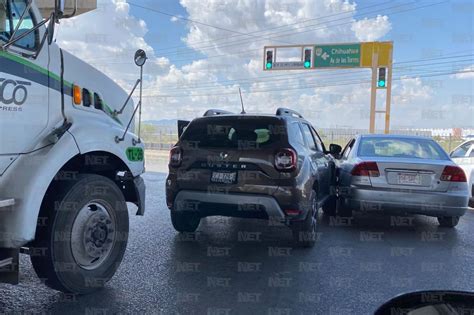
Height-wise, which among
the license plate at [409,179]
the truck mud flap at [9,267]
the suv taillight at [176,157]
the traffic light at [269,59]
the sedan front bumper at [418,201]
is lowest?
the truck mud flap at [9,267]

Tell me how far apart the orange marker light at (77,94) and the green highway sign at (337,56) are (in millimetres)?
17407

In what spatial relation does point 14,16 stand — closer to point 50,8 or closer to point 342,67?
point 50,8

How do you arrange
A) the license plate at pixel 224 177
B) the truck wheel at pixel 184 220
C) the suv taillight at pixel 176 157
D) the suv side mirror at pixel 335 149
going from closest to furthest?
the license plate at pixel 224 177 < the suv taillight at pixel 176 157 < the truck wheel at pixel 184 220 < the suv side mirror at pixel 335 149

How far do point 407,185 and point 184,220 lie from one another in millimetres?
3390

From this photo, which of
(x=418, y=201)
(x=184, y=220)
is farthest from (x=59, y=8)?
(x=418, y=201)

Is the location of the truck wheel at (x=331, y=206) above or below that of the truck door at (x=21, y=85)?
below

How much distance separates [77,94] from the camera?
3.69m

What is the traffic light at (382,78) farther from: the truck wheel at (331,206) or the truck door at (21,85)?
the truck door at (21,85)

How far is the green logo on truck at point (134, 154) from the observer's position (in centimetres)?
420

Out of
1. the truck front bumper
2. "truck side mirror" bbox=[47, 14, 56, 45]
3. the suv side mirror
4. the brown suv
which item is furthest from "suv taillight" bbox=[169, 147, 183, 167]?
the suv side mirror

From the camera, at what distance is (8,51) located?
116 inches

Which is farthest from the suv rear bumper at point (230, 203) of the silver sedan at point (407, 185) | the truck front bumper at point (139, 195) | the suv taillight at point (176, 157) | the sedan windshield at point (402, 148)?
the sedan windshield at point (402, 148)

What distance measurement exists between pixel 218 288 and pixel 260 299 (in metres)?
0.46

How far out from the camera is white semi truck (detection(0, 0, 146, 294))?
9.82 ft
